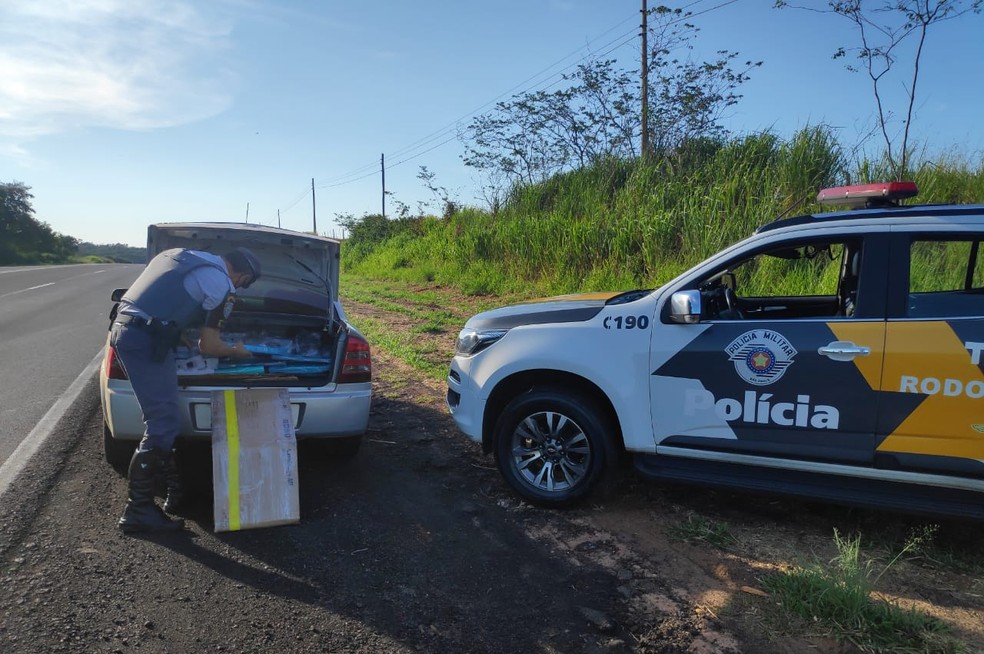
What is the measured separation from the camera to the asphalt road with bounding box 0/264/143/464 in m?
5.91

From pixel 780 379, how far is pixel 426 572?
2174 millimetres

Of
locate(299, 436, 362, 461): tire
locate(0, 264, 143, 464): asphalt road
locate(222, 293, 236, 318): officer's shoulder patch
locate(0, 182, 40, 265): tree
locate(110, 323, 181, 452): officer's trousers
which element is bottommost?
locate(299, 436, 362, 461): tire

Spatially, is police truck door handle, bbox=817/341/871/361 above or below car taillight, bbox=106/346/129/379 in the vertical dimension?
above

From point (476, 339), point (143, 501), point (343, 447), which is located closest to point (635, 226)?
point (476, 339)

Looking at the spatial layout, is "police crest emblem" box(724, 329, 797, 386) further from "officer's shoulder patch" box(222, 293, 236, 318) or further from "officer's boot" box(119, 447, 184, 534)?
"officer's boot" box(119, 447, 184, 534)

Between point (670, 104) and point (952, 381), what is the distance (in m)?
15.5

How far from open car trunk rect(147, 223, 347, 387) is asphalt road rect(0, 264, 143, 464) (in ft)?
6.20

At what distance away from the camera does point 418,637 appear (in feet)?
9.24

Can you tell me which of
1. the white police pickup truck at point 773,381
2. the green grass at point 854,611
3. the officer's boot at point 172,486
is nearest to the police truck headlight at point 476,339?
the white police pickup truck at point 773,381

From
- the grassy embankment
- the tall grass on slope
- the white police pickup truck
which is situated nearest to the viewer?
the white police pickup truck

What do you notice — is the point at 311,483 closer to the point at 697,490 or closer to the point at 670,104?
the point at 697,490

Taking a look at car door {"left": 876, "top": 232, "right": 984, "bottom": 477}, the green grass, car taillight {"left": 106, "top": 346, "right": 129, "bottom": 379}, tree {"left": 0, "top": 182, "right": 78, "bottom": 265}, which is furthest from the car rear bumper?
tree {"left": 0, "top": 182, "right": 78, "bottom": 265}

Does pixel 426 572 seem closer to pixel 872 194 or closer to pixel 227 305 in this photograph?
pixel 227 305

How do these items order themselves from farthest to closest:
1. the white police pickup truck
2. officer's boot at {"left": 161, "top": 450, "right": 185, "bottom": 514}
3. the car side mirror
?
officer's boot at {"left": 161, "top": 450, "right": 185, "bottom": 514}, the car side mirror, the white police pickup truck
